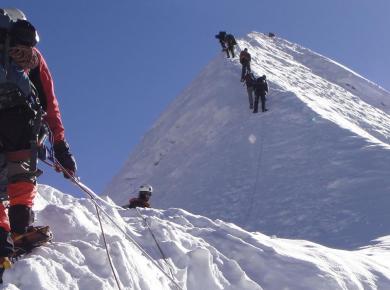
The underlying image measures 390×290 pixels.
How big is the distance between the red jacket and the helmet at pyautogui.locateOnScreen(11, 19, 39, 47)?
0.42 meters

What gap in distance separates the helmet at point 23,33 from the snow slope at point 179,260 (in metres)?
1.53

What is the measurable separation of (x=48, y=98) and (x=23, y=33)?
2.24 feet

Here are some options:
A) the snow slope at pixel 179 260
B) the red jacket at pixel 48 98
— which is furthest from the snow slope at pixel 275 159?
A: the red jacket at pixel 48 98

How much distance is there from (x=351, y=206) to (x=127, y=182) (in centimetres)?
1092

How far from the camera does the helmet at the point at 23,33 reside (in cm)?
405

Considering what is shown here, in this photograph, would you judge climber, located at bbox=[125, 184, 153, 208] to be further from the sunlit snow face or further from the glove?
the sunlit snow face

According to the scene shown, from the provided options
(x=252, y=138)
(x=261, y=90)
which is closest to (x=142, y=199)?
(x=252, y=138)

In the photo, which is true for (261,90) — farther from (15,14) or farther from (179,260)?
(15,14)

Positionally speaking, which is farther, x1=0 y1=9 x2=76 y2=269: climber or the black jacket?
the black jacket

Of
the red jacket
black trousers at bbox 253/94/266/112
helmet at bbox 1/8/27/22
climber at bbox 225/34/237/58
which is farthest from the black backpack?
helmet at bbox 1/8/27/22

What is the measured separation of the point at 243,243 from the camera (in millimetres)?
6172

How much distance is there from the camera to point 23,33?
13.4ft

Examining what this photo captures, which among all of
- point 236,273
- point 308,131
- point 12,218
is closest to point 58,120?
point 12,218

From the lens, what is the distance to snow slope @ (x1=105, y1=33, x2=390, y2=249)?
13641 mm
